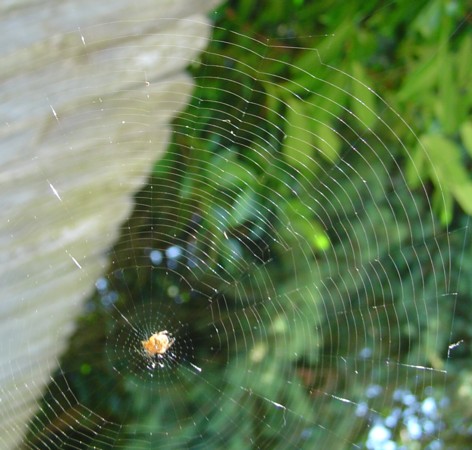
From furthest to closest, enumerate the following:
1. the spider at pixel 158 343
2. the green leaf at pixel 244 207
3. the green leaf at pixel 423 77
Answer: the spider at pixel 158 343 < the green leaf at pixel 244 207 < the green leaf at pixel 423 77

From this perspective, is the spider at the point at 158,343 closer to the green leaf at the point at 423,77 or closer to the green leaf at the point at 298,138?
the green leaf at the point at 298,138

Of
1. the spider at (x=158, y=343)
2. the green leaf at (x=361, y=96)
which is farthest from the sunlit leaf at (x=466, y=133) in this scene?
the spider at (x=158, y=343)

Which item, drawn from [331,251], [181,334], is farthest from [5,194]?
[331,251]

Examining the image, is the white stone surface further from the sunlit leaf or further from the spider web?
the sunlit leaf

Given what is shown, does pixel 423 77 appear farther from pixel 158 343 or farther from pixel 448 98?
pixel 158 343

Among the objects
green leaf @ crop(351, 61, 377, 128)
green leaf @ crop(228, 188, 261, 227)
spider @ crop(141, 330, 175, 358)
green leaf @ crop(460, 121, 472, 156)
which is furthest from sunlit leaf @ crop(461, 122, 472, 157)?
spider @ crop(141, 330, 175, 358)

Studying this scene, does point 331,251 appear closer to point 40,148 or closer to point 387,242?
point 387,242
